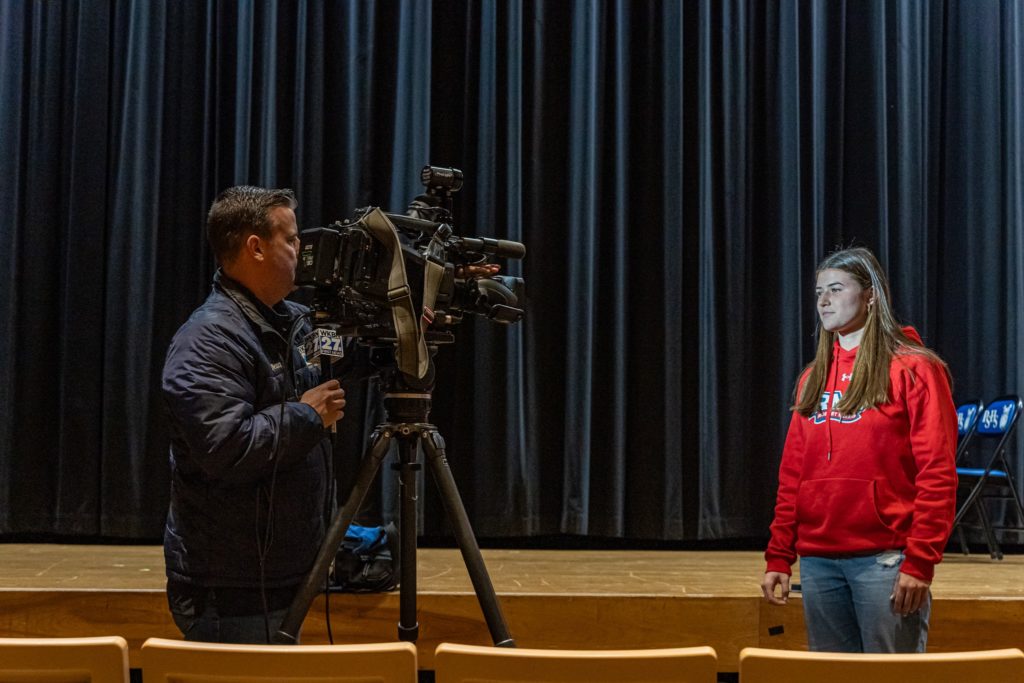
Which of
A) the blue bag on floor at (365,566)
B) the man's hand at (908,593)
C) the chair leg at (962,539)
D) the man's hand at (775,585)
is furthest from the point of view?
the chair leg at (962,539)

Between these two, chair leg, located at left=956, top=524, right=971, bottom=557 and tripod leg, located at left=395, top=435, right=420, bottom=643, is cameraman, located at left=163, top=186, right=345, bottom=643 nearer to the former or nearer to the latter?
tripod leg, located at left=395, top=435, right=420, bottom=643

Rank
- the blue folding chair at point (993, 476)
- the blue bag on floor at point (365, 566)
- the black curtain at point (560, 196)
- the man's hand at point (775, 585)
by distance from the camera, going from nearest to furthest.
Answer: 1. the man's hand at point (775, 585)
2. the blue bag on floor at point (365, 566)
3. the blue folding chair at point (993, 476)
4. the black curtain at point (560, 196)

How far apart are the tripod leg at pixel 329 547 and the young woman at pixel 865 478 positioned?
981mm

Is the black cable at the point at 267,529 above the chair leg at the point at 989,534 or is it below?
above

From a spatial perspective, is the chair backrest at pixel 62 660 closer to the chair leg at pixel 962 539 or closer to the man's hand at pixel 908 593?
the man's hand at pixel 908 593

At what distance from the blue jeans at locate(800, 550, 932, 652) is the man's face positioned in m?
1.36

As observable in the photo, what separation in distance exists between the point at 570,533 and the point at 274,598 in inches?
92.2

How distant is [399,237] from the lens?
1913 millimetres

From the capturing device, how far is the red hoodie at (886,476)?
1925mm

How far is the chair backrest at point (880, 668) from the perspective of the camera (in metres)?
1.12

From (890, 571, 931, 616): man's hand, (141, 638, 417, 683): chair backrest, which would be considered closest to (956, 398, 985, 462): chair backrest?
(890, 571, 931, 616): man's hand

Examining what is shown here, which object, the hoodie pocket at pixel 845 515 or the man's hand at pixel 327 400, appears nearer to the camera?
the man's hand at pixel 327 400

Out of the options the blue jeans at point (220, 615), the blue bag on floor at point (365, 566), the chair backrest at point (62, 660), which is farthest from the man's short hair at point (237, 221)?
the blue bag on floor at point (365, 566)

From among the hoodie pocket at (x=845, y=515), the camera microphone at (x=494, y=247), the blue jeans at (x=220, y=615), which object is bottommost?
the blue jeans at (x=220, y=615)
